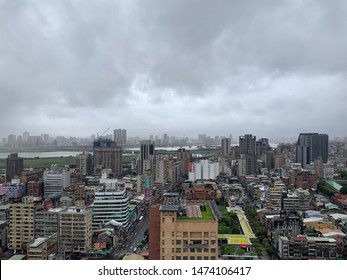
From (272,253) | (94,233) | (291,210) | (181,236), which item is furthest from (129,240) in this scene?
(291,210)

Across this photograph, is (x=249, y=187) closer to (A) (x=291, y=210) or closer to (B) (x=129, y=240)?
(A) (x=291, y=210)

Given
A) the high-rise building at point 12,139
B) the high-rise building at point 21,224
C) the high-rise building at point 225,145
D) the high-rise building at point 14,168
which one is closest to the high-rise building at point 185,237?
the high-rise building at point 12,139

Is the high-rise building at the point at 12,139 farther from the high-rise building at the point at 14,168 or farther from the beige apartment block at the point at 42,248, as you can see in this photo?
the high-rise building at the point at 14,168

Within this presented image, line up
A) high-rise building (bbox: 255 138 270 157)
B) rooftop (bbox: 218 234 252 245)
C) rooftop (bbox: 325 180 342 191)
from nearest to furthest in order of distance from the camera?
1. rooftop (bbox: 218 234 252 245)
2. rooftop (bbox: 325 180 342 191)
3. high-rise building (bbox: 255 138 270 157)

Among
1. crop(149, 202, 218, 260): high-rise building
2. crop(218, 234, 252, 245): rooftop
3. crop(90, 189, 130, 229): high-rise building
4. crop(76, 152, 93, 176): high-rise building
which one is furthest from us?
crop(76, 152, 93, 176): high-rise building

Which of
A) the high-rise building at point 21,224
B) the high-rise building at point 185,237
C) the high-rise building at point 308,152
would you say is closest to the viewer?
the high-rise building at point 185,237

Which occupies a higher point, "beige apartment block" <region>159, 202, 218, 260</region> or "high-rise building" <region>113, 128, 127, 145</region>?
"high-rise building" <region>113, 128, 127, 145</region>

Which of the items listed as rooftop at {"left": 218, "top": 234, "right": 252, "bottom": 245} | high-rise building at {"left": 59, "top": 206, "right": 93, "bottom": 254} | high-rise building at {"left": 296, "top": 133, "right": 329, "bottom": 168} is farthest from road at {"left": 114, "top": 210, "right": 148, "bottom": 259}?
high-rise building at {"left": 296, "top": 133, "right": 329, "bottom": 168}

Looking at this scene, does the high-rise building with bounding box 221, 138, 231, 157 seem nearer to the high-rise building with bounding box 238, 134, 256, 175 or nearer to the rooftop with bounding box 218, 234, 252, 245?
the high-rise building with bounding box 238, 134, 256, 175

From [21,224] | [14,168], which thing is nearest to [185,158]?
[14,168]
